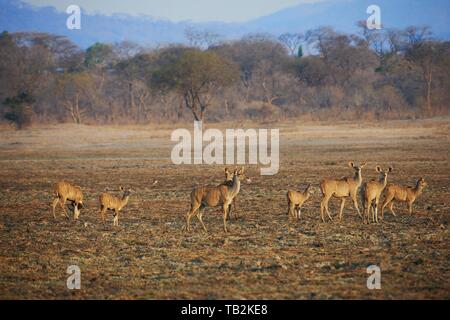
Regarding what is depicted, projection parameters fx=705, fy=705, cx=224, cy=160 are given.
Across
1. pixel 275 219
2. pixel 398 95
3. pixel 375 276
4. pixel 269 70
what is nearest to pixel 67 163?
pixel 275 219

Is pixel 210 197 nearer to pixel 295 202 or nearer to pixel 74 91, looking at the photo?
pixel 295 202

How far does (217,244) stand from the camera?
43.7 ft

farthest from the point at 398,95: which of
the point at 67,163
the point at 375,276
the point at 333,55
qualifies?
the point at 375,276

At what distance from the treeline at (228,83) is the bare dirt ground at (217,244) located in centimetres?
3235

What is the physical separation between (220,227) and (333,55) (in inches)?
2537

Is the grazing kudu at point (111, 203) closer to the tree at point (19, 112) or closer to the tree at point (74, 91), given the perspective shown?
the tree at point (19, 112)

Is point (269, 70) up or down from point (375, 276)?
up

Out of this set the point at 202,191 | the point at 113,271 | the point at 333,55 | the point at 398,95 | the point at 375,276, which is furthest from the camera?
the point at 333,55

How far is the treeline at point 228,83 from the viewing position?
6012 cm

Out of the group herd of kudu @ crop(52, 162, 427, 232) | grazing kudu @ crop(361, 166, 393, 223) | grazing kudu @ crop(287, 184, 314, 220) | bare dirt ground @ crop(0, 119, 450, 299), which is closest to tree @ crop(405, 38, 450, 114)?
bare dirt ground @ crop(0, 119, 450, 299)
